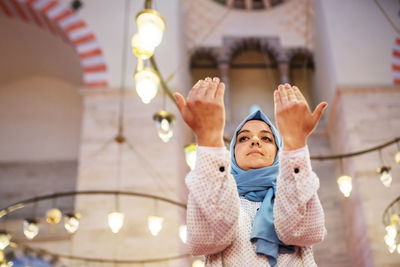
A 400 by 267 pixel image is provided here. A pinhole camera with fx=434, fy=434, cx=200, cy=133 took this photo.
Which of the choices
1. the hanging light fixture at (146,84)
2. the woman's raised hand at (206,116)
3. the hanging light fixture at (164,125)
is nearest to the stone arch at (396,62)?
the hanging light fixture at (164,125)

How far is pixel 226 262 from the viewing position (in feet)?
5.06

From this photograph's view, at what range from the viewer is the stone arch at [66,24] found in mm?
8164

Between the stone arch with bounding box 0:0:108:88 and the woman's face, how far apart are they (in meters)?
6.50

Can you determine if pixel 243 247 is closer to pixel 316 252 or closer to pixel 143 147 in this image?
pixel 143 147

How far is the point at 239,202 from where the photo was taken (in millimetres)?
1508

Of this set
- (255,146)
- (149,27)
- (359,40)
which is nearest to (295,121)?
(255,146)

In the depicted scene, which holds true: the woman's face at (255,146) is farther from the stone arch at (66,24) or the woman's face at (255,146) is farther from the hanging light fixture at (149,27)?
the stone arch at (66,24)

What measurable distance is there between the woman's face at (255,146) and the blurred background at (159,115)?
91.8 inches

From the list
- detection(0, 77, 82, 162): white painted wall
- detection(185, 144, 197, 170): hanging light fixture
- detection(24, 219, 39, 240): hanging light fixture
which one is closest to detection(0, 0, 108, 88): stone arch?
detection(0, 77, 82, 162): white painted wall

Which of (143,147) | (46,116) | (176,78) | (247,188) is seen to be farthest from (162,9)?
(247,188)

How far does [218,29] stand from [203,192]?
9.57 m

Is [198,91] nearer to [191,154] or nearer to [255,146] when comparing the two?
[255,146]

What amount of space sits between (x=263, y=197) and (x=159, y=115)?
3.17m

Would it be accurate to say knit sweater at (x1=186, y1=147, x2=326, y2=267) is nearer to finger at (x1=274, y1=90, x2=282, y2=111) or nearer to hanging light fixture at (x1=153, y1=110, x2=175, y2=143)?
finger at (x1=274, y1=90, x2=282, y2=111)
